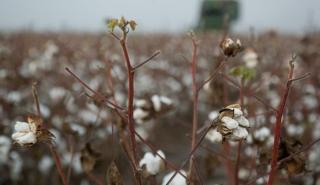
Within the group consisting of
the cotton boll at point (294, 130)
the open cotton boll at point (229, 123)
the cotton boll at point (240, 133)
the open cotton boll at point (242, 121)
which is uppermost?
the cotton boll at point (294, 130)

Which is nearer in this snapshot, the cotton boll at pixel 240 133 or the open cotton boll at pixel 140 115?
the cotton boll at pixel 240 133

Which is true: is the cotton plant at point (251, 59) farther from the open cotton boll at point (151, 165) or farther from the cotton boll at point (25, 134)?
the cotton boll at point (25, 134)

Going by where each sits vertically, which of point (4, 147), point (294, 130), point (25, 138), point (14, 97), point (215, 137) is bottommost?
point (25, 138)

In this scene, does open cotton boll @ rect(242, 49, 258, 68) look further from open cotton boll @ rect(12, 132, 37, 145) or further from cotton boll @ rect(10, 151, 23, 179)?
cotton boll @ rect(10, 151, 23, 179)

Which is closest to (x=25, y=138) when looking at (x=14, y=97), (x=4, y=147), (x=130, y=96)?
(x=130, y=96)

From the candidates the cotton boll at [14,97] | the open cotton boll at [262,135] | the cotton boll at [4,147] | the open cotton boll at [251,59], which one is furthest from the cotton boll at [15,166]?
the open cotton boll at [262,135]

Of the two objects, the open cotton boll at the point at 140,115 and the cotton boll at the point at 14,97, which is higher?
the cotton boll at the point at 14,97

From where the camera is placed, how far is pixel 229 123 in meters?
0.92

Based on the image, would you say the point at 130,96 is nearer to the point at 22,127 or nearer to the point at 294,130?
the point at 22,127

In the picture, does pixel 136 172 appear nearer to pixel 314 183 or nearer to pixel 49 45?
pixel 314 183

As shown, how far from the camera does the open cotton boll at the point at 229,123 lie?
92 centimetres

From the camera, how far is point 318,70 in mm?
2984

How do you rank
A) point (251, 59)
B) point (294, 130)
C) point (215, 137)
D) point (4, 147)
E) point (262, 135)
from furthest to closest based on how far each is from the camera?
point (294, 130) < point (4, 147) < point (251, 59) < point (262, 135) < point (215, 137)

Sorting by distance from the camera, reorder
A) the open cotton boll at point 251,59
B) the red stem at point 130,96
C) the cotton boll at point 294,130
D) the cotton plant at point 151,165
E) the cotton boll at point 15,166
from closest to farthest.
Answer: the red stem at point 130,96, the cotton plant at point 151,165, the open cotton boll at point 251,59, the cotton boll at point 294,130, the cotton boll at point 15,166
